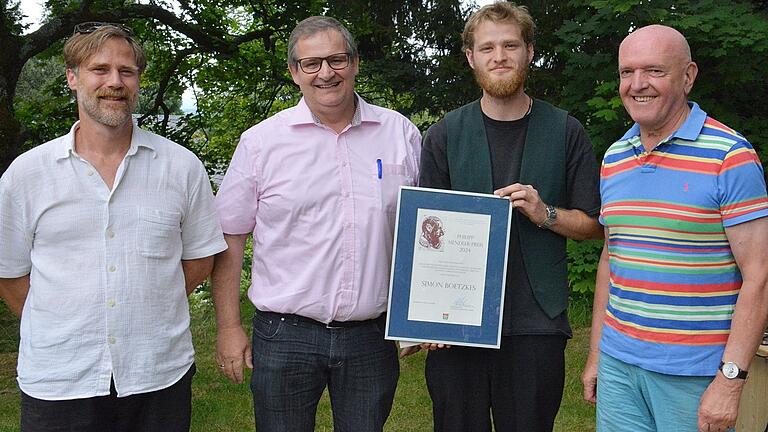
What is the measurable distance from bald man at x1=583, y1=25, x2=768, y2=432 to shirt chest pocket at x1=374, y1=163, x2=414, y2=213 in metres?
0.82

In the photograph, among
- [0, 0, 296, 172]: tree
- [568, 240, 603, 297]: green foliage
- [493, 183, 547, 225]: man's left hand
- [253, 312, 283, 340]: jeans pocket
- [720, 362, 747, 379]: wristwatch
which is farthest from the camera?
[568, 240, 603, 297]: green foliage

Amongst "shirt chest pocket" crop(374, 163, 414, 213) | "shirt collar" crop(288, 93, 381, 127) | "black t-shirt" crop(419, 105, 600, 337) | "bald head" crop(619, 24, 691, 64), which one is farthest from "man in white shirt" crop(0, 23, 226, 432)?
"bald head" crop(619, 24, 691, 64)

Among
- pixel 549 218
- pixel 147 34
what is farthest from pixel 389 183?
pixel 147 34

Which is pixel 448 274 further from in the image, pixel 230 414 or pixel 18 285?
pixel 230 414

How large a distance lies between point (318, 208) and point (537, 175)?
87cm

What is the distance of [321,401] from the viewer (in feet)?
20.0

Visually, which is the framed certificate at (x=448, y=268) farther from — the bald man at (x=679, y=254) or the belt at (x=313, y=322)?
the bald man at (x=679, y=254)

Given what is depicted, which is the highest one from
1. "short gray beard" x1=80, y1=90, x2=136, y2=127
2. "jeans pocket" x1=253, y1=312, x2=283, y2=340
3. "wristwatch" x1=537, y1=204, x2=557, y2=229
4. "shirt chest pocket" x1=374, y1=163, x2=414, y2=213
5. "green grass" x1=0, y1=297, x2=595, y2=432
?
"short gray beard" x1=80, y1=90, x2=136, y2=127

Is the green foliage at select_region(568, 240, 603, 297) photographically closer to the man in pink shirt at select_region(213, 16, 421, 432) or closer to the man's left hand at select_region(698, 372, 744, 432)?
the man in pink shirt at select_region(213, 16, 421, 432)

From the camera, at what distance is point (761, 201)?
2.58 metres

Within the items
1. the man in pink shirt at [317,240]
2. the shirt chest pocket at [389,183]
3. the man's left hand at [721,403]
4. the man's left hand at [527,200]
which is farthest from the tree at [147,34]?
the man's left hand at [721,403]

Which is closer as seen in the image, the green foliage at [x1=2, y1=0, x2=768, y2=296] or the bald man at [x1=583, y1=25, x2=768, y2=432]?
the bald man at [x1=583, y1=25, x2=768, y2=432]

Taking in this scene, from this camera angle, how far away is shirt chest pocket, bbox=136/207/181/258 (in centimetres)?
277

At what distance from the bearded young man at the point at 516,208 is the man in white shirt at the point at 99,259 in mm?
1034
